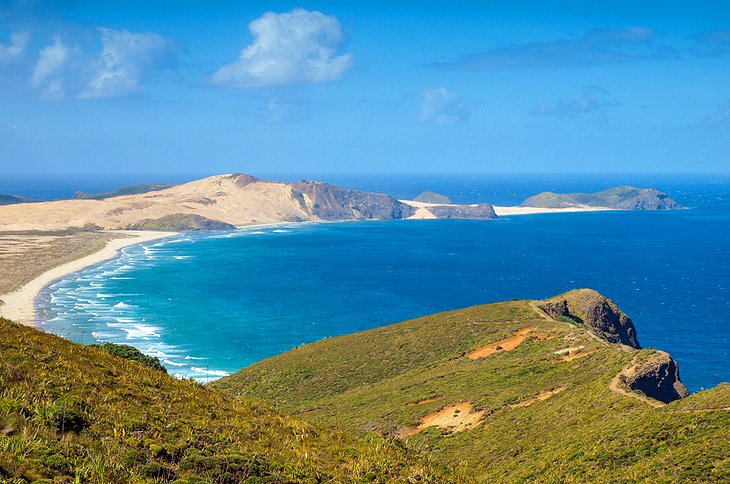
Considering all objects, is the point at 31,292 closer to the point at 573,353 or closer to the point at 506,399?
the point at 573,353

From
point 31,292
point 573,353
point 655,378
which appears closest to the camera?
point 655,378

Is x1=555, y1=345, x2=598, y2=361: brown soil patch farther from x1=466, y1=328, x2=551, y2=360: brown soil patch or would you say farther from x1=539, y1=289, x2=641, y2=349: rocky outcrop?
x1=539, y1=289, x2=641, y2=349: rocky outcrop

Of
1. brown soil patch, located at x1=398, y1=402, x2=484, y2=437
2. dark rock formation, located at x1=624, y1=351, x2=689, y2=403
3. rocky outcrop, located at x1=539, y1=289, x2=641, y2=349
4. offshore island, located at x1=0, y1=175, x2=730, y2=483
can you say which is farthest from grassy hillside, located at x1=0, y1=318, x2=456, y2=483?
rocky outcrop, located at x1=539, y1=289, x2=641, y2=349

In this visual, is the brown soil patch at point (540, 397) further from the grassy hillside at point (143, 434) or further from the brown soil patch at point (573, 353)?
the grassy hillside at point (143, 434)

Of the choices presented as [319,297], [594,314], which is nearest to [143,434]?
[594,314]

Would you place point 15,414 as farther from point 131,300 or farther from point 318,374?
point 131,300
